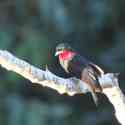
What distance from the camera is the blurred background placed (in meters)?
4.14

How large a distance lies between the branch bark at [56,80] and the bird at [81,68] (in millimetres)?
87

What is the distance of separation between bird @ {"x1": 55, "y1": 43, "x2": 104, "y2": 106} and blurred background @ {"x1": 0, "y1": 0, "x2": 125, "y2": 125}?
1.18m

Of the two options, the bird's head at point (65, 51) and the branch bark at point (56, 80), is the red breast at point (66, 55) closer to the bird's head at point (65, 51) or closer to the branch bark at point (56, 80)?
the bird's head at point (65, 51)

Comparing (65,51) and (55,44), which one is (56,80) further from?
(55,44)

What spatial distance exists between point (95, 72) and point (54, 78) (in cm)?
26

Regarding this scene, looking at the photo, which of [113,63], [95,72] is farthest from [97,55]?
[95,72]

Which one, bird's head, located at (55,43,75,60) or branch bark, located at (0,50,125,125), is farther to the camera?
bird's head, located at (55,43,75,60)

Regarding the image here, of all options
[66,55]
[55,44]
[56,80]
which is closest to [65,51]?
[66,55]

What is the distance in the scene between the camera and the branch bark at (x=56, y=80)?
2.36 m

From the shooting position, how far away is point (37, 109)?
13.8 ft

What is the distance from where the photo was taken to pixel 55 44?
4.25 meters

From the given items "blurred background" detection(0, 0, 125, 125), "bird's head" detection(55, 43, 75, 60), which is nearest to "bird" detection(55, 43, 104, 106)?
"bird's head" detection(55, 43, 75, 60)

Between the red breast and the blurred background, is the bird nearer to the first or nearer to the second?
the red breast

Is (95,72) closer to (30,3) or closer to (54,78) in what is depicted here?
(54,78)
